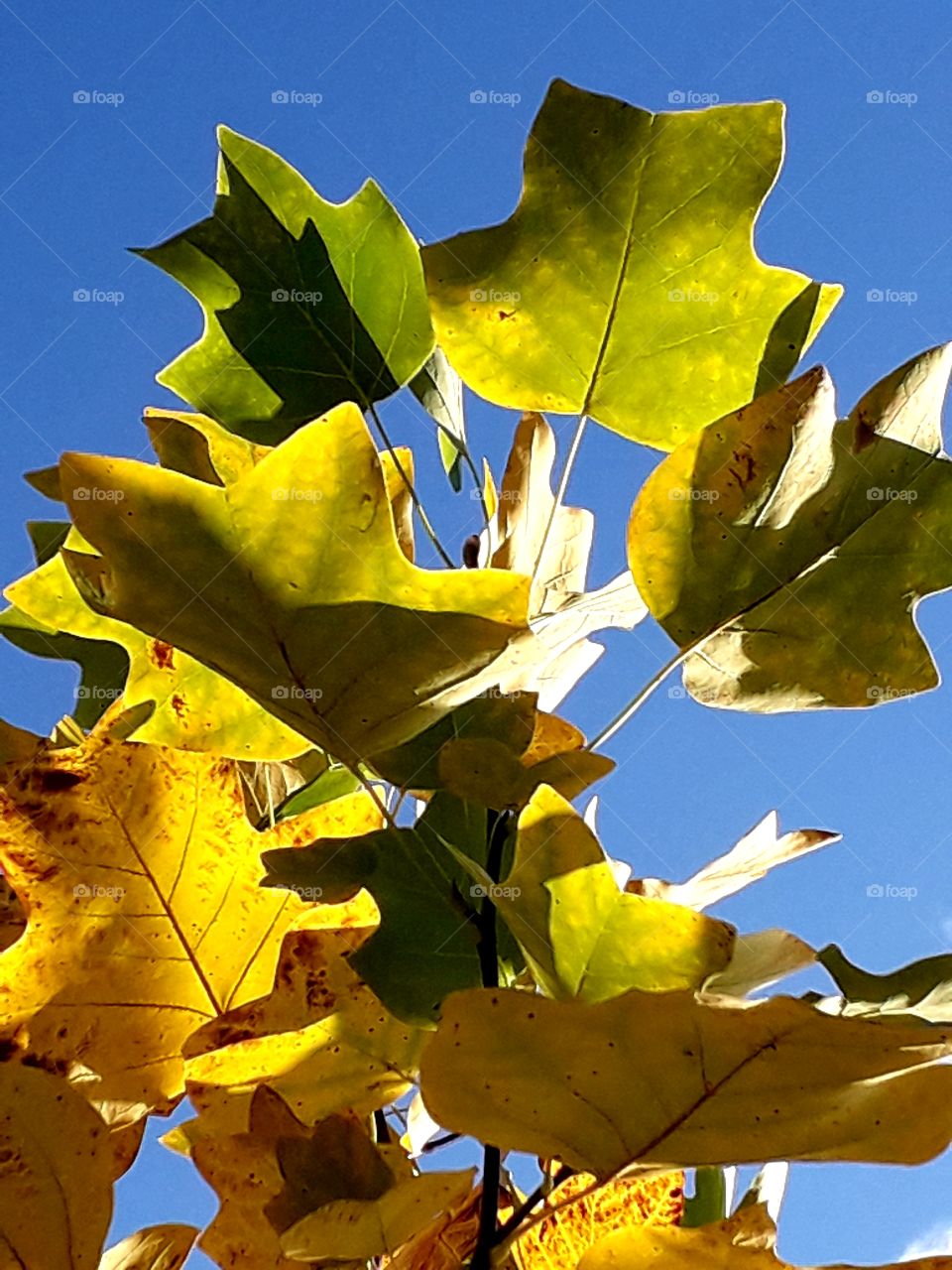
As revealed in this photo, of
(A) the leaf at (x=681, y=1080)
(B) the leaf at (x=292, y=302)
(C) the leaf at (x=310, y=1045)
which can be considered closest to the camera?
(A) the leaf at (x=681, y=1080)

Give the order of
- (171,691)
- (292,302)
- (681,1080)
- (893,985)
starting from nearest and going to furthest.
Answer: (681,1080) → (893,985) → (171,691) → (292,302)

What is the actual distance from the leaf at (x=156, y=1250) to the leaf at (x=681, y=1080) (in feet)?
0.68

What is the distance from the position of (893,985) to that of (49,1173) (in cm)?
38

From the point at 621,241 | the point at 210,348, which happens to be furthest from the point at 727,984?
the point at 210,348

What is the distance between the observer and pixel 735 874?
0.63m

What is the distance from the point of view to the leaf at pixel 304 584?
52cm

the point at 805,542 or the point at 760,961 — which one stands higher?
the point at 805,542

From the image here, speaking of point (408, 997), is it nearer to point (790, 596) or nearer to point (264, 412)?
point (790, 596)

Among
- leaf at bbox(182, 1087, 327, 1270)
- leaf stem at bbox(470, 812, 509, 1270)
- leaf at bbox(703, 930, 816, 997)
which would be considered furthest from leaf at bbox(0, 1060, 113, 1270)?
leaf at bbox(703, 930, 816, 997)

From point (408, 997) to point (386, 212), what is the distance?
0.49 m

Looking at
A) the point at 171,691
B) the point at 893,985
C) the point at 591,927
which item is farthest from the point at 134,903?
the point at 893,985

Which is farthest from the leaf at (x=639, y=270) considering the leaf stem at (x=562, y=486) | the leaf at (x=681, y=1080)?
the leaf at (x=681, y=1080)

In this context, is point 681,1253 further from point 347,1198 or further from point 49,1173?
point 49,1173

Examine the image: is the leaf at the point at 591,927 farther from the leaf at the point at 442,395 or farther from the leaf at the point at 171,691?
the leaf at the point at 442,395
